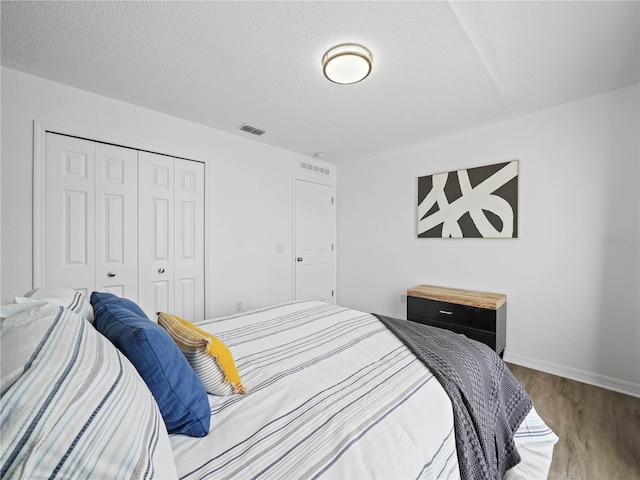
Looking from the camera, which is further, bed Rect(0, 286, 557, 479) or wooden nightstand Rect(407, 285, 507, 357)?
wooden nightstand Rect(407, 285, 507, 357)

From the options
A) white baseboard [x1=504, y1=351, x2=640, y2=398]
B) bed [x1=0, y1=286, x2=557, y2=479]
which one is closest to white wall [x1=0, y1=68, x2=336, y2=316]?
bed [x1=0, y1=286, x2=557, y2=479]

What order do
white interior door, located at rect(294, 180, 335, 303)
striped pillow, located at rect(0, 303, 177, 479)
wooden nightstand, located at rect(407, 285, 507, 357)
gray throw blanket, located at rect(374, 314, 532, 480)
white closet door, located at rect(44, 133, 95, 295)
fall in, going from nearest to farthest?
striped pillow, located at rect(0, 303, 177, 479) → gray throw blanket, located at rect(374, 314, 532, 480) → white closet door, located at rect(44, 133, 95, 295) → wooden nightstand, located at rect(407, 285, 507, 357) → white interior door, located at rect(294, 180, 335, 303)

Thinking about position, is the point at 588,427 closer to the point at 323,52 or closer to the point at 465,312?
the point at 465,312

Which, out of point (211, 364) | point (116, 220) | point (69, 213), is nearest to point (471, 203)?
point (211, 364)

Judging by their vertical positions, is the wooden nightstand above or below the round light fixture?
below

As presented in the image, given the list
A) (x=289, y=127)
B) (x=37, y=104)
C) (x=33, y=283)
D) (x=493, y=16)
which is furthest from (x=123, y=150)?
(x=493, y=16)

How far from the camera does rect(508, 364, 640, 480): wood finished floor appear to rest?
1564 mm

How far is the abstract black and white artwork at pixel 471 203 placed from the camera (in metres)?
2.88

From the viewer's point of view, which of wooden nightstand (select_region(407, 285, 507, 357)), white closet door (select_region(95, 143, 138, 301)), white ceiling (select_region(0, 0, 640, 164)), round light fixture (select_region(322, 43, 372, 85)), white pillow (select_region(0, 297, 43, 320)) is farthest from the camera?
wooden nightstand (select_region(407, 285, 507, 357))

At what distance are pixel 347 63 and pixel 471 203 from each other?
2.07m

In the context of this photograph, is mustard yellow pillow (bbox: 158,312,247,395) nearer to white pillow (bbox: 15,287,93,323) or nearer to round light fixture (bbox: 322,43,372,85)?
white pillow (bbox: 15,287,93,323)

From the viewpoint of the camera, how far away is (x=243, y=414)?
101 centimetres

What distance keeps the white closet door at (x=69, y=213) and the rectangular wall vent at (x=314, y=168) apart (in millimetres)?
2359

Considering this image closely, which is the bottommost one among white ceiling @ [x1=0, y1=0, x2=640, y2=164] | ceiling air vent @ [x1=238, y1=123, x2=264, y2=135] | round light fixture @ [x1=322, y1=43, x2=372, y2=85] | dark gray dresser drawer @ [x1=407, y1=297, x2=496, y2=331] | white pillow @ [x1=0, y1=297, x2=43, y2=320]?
dark gray dresser drawer @ [x1=407, y1=297, x2=496, y2=331]
